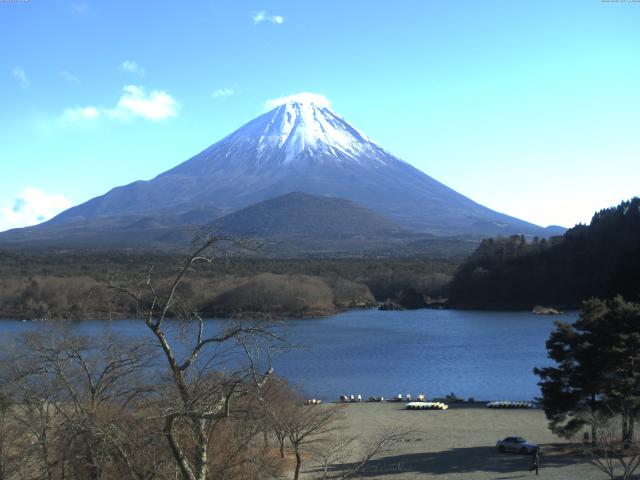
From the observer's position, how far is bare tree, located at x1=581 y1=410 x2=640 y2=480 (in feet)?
31.9

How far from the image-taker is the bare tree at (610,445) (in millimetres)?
9719

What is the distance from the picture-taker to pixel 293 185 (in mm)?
113625

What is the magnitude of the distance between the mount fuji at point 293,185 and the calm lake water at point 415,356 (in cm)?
6255

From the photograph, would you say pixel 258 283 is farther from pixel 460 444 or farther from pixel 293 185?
pixel 293 185

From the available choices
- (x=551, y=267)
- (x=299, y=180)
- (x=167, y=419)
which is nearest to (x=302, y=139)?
(x=299, y=180)

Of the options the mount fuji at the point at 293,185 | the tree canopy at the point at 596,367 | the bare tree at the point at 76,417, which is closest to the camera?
the bare tree at the point at 76,417

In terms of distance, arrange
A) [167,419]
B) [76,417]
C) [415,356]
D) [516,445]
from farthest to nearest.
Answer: [415,356]
[516,445]
[76,417]
[167,419]

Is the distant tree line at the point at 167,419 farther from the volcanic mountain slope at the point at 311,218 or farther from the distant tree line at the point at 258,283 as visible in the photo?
the volcanic mountain slope at the point at 311,218

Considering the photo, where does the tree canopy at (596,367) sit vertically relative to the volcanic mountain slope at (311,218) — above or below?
below

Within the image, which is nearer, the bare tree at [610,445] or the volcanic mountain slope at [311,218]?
the bare tree at [610,445]

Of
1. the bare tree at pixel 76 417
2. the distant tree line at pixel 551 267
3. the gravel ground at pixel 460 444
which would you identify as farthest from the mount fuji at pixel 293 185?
the bare tree at pixel 76 417

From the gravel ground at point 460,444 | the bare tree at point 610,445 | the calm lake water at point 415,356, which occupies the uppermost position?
the bare tree at point 610,445

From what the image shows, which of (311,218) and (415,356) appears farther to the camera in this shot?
(311,218)

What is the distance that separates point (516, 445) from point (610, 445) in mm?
2682
